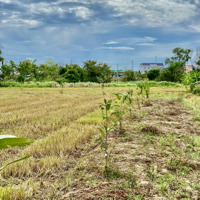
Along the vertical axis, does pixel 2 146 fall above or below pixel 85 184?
above

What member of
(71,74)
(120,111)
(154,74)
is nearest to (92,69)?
(71,74)

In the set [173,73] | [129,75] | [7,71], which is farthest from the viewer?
[129,75]

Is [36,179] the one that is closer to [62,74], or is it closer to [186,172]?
[186,172]

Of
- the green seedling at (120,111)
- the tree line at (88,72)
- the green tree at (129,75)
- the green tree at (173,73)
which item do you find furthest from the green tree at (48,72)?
the green seedling at (120,111)

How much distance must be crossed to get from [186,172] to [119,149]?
3.62 ft

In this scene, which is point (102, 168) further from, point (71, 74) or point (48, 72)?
point (48, 72)

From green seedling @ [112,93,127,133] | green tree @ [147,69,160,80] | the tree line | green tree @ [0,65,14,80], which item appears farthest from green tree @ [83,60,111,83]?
green seedling @ [112,93,127,133]

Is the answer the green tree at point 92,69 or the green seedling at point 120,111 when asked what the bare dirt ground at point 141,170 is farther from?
the green tree at point 92,69

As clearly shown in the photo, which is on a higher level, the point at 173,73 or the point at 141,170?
the point at 173,73

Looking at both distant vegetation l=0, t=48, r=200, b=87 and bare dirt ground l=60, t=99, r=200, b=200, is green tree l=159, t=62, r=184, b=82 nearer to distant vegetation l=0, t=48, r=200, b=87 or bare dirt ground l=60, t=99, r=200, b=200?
distant vegetation l=0, t=48, r=200, b=87

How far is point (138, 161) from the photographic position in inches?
115

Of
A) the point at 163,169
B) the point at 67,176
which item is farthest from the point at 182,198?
the point at 67,176

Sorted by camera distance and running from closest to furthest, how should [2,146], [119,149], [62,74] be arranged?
[2,146], [119,149], [62,74]

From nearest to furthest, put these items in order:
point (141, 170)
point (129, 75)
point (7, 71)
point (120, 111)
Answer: point (141, 170) < point (120, 111) < point (7, 71) < point (129, 75)
